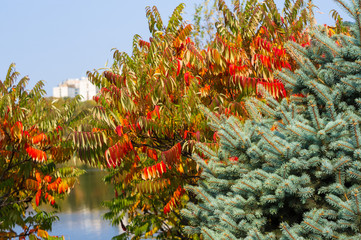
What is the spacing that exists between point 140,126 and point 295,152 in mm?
3383

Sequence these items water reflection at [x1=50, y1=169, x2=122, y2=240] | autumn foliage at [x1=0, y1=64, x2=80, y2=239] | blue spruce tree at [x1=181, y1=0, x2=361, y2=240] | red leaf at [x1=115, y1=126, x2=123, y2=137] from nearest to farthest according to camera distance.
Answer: blue spruce tree at [x1=181, y1=0, x2=361, y2=240] < red leaf at [x1=115, y1=126, x2=123, y2=137] < autumn foliage at [x1=0, y1=64, x2=80, y2=239] < water reflection at [x1=50, y1=169, x2=122, y2=240]

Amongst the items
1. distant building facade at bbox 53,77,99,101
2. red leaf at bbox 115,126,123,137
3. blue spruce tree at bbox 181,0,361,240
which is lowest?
blue spruce tree at bbox 181,0,361,240

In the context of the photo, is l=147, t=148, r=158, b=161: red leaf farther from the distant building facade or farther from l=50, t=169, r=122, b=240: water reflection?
the distant building facade

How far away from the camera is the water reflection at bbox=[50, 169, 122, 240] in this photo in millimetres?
16578

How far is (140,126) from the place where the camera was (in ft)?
20.2

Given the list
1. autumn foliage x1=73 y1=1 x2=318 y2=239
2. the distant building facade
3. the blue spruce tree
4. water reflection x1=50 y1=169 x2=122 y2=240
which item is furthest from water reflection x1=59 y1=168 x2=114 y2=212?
the distant building facade

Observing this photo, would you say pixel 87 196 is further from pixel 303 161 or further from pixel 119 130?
pixel 303 161

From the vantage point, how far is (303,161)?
3.06m

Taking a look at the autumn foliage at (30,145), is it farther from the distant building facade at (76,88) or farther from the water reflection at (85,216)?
the distant building facade at (76,88)

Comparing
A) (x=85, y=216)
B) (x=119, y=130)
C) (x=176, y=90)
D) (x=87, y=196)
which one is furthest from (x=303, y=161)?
(x=87, y=196)

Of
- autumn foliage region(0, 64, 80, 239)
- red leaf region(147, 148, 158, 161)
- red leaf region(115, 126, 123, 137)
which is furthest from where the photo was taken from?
autumn foliage region(0, 64, 80, 239)

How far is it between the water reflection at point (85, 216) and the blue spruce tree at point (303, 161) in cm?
980

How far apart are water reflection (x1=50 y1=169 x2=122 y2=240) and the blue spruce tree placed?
32.2ft

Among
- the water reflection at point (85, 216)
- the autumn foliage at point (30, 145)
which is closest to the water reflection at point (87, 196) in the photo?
the water reflection at point (85, 216)
